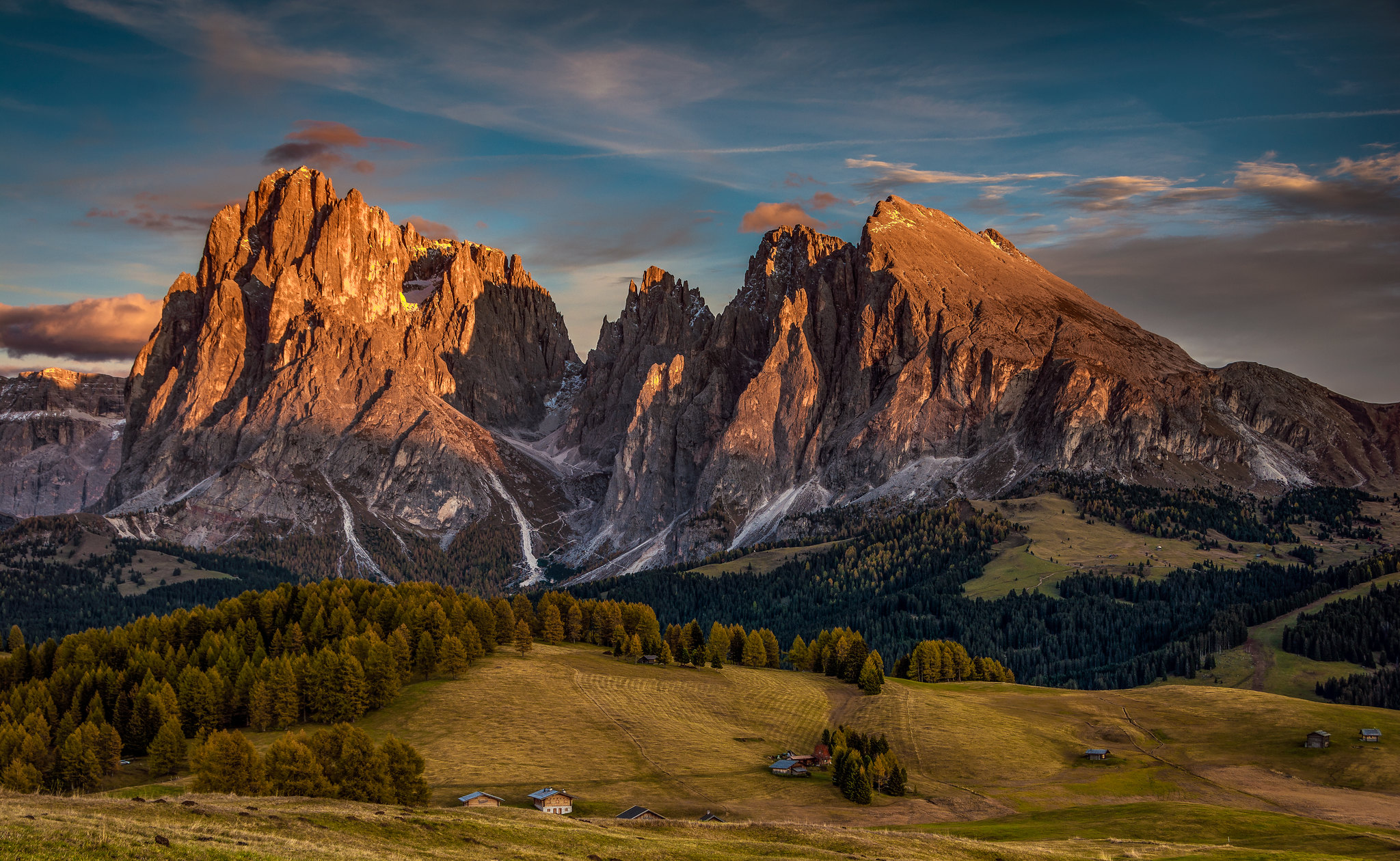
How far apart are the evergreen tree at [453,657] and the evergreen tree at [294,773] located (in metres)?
45.1

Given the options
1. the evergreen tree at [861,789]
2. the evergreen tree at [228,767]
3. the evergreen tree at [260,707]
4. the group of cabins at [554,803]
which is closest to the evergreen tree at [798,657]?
the evergreen tree at [861,789]

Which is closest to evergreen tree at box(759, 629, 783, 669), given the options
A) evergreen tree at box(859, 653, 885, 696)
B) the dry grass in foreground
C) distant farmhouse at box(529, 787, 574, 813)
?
evergreen tree at box(859, 653, 885, 696)

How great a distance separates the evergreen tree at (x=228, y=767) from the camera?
Answer: 3300 inches

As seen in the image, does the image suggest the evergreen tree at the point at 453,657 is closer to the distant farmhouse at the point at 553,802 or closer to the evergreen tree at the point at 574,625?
the evergreen tree at the point at 574,625

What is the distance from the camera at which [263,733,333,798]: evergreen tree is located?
83312mm

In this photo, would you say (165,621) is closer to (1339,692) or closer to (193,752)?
(193,752)

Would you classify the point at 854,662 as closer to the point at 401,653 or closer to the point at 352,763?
the point at 401,653

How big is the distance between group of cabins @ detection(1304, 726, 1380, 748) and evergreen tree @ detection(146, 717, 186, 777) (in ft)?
381

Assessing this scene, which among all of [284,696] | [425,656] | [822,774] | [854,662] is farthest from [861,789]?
[284,696]

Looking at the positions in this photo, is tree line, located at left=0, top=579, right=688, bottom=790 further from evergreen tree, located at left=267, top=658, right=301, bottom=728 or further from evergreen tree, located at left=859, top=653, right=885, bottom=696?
evergreen tree, located at left=859, top=653, right=885, bottom=696

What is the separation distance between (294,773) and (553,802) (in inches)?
765

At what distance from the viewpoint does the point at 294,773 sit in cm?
8469

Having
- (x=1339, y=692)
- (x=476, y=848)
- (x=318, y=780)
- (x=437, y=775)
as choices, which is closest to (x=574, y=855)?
(x=476, y=848)

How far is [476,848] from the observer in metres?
56.8
